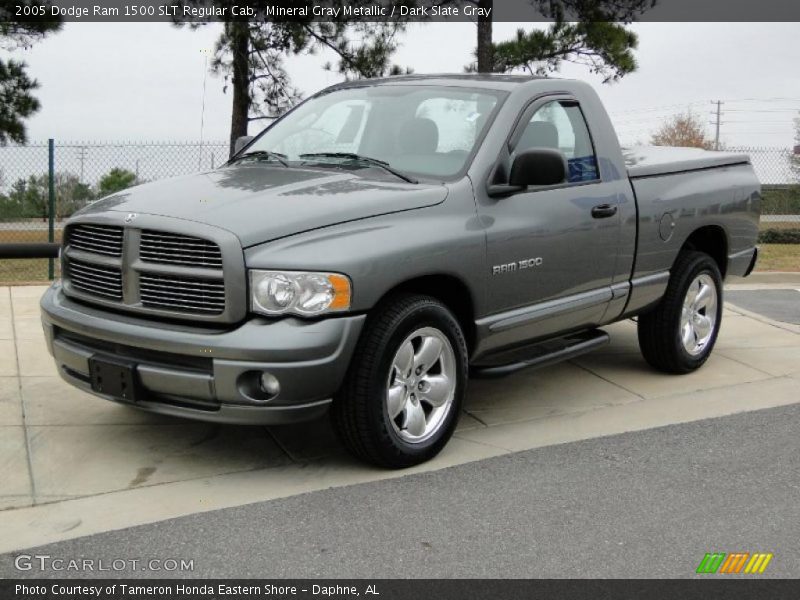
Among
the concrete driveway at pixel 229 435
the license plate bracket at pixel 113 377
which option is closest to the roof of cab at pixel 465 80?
the concrete driveway at pixel 229 435

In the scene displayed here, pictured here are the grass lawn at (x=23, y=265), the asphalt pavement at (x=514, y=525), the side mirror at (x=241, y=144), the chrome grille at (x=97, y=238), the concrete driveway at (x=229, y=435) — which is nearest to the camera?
the asphalt pavement at (x=514, y=525)

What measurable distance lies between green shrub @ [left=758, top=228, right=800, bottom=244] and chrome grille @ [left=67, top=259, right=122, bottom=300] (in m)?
18.3

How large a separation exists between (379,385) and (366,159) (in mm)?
1485

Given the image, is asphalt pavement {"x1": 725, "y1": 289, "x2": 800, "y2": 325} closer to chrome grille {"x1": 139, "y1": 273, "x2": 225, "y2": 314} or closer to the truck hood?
the truck hood

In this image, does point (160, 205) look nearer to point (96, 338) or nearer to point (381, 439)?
point (96, 338)

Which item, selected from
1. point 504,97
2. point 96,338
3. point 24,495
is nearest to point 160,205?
point 96,338

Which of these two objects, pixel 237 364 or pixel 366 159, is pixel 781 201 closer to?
pixel 366 159

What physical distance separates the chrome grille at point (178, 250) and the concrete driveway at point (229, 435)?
1.06m

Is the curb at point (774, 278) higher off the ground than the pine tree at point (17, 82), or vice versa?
the pine tree at point (17, 82)

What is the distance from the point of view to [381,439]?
516cm

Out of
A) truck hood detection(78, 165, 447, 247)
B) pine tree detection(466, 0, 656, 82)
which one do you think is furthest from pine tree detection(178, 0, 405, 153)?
truck hood detection(78, 165, 447, 247)

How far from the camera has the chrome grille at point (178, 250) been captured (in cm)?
488

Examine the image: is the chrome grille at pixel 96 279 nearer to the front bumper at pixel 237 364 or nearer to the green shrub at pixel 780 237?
the front bumper at pixel 237 364

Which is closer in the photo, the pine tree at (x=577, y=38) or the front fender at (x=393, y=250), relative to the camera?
the front fender at (x=393, y=250)
